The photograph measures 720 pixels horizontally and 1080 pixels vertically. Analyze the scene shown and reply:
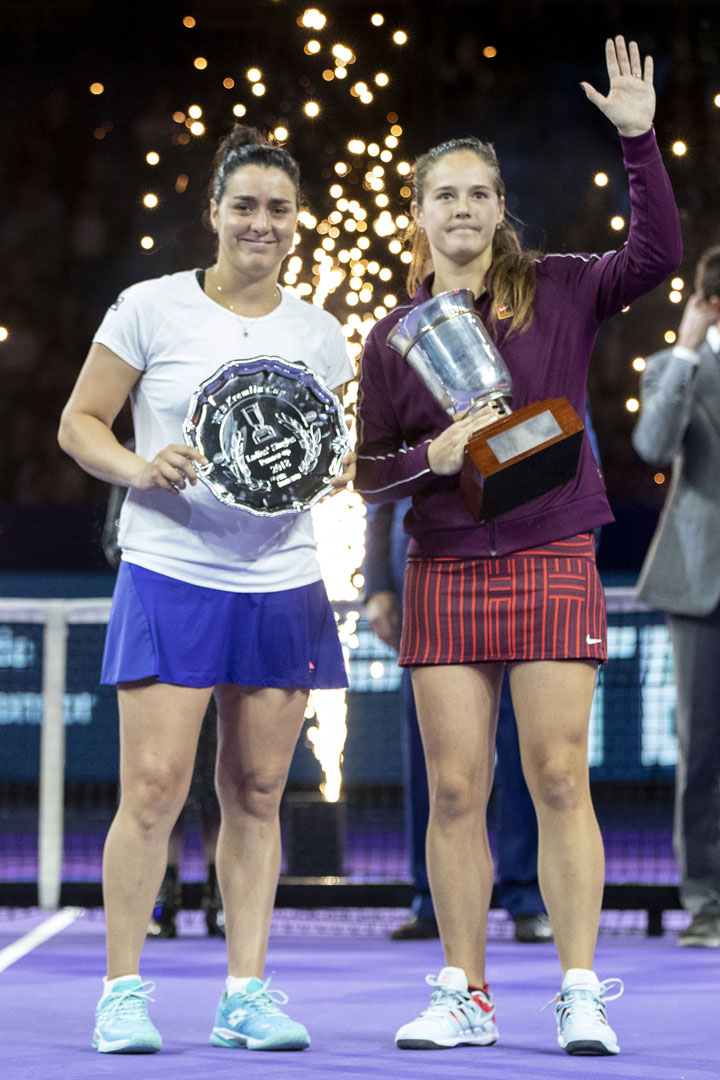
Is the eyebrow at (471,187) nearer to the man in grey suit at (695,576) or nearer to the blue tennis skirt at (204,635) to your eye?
the blue tennis skirt at (204,635)

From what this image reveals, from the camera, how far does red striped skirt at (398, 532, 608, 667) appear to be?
107 inches

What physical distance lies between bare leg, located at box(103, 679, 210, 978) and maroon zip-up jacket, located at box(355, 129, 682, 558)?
582 millimetres

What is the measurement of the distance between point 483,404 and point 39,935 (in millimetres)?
2724

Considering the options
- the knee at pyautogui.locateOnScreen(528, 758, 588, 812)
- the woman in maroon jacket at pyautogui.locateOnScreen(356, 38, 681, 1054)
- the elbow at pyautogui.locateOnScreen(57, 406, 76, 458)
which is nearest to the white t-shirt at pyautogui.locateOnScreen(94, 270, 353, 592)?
the elbow at pyautogui.locateOnScreen(57, 406, 76, 458)

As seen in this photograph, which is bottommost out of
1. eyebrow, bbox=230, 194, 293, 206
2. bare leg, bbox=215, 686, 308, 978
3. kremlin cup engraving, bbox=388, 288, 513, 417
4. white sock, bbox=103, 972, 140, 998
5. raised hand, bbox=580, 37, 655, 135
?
white sock, bbox=103, 972, 140, 998

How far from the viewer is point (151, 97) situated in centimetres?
895

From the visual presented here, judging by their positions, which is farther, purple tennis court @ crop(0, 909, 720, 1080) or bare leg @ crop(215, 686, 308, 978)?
bare leg @ crop(215, 686, 308, 978)

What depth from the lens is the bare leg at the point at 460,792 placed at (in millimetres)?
2770

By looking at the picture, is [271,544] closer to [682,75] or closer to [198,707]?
[198,707]

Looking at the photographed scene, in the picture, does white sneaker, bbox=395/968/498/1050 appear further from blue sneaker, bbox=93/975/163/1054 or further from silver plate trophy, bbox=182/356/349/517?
silver plate trophy, bbox=182/356/349/517

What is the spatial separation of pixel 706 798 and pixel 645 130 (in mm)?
2255

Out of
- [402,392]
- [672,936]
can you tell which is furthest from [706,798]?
[402,392]

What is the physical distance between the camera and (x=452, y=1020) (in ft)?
8.91

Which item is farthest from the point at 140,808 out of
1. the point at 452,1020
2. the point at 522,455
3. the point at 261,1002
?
the point at 522,455
